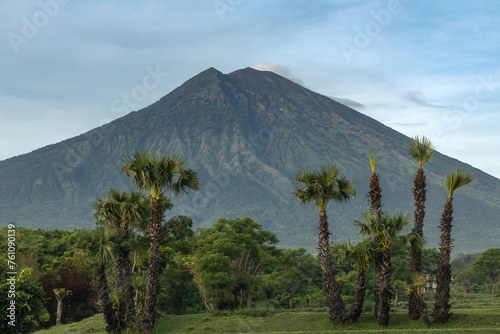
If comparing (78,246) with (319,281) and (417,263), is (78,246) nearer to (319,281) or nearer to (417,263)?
(417,263)

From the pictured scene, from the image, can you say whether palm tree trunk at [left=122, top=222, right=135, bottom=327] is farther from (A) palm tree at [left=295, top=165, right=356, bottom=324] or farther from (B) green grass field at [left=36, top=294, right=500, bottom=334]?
(A) palm tree at [left=295, top=165, right=356, bottom=324]

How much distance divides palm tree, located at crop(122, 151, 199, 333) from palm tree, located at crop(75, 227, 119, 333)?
2079 millimetres

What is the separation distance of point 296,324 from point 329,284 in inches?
119

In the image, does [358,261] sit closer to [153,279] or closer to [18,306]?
[153,279]

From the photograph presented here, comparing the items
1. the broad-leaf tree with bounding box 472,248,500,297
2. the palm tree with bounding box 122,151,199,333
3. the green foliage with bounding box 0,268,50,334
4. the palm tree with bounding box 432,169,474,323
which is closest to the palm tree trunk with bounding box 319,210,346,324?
the palm tree with bounding box 432,169,474,323

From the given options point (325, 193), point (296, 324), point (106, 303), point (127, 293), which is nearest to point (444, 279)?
point (325, 193)

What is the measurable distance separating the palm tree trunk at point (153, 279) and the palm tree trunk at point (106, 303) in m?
2.01

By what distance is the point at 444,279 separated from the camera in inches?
1195

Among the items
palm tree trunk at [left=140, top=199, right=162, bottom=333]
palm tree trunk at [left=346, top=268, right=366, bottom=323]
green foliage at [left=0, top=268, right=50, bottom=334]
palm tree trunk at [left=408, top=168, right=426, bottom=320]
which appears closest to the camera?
green foliage at [left=0, top=268, right=50, bottom=334]

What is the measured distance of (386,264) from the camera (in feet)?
101

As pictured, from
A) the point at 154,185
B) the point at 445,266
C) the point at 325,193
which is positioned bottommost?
the point at 445,266

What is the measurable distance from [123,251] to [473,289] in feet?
293

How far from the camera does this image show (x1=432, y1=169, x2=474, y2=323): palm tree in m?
29.6

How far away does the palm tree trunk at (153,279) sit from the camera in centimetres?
3148
